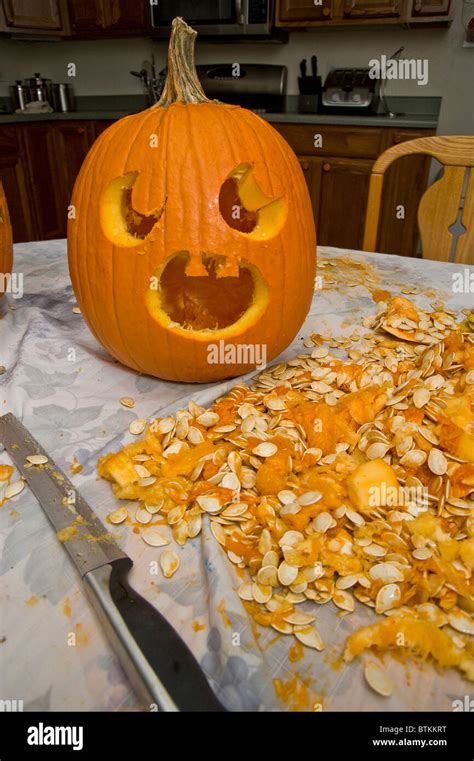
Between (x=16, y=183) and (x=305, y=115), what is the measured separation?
1.80 m

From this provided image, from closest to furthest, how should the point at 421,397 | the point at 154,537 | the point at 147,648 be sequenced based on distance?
the point at 147,648 < the point at 154,537 < the point at 421,397

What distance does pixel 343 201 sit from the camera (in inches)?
110

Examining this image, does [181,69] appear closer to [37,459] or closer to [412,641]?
[37,459]

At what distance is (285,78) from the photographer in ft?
10.2

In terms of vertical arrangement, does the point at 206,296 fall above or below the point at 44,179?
above

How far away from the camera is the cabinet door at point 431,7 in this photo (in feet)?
8.16

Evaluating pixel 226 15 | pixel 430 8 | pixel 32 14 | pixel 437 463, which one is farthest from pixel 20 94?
pixel 437 463

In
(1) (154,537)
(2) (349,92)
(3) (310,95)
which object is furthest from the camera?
(3) (310,95)

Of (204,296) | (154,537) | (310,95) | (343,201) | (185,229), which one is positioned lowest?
(343,201)

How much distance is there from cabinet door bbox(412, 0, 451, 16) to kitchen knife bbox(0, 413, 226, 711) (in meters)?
2.96

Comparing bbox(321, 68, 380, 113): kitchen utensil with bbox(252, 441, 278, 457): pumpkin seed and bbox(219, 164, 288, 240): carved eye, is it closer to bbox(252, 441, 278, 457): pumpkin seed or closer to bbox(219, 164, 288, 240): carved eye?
bbox(219, 164, 288, 240): carved eye

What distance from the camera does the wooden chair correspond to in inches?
53.7

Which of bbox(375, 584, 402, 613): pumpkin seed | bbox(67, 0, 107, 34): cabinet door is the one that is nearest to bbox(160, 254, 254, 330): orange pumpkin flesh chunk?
bbox(375, 584, 402, 613): pumpkin seed

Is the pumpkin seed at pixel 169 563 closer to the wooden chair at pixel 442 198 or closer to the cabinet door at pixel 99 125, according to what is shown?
the wooden chair at pixel 442 198
